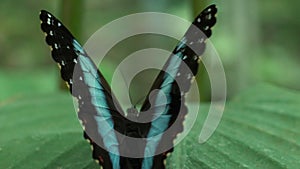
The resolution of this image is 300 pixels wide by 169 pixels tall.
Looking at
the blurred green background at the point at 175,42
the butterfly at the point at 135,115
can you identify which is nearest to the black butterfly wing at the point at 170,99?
the butterfly at the point at 135,115

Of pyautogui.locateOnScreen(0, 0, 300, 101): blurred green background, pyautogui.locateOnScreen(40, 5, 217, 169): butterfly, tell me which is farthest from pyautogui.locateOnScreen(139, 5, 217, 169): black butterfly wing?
pyautogui.locateOnScreen(0, 0, 300, 101): blurred green background

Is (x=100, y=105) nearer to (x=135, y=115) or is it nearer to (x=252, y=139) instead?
(x=135, y=115)

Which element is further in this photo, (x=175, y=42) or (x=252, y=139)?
(x=175, y=42)

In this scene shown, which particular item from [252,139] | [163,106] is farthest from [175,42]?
[163,106]

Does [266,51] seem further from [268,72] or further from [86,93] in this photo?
[86,93]

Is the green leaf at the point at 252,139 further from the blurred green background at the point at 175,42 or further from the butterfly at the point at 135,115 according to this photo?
the blurred green background at the point at 175,42

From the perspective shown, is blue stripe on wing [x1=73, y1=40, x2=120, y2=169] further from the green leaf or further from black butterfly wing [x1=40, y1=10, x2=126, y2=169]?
the green leaf

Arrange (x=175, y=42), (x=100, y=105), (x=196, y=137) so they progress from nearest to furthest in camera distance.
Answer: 1. (x=100, y=105)
2. (x=196, y=137)
3. (x=175, y=42)
